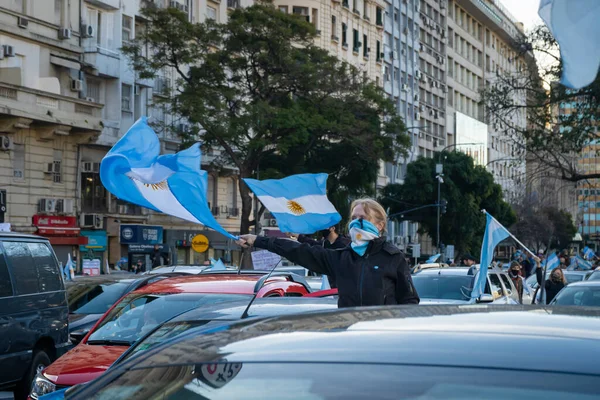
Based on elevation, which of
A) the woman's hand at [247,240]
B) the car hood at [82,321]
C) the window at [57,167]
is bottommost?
the car hood at [82,321]

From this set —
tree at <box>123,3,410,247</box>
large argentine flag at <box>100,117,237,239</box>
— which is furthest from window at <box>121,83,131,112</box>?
large argentine flag at <box>100,117,237,239</box>

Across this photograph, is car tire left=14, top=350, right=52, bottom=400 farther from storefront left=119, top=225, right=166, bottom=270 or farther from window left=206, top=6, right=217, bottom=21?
window left=206, top=6, right=217, bottom=21

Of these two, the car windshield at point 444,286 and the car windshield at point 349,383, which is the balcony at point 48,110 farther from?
the car windshield at point 349,383

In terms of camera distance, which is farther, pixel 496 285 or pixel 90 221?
pixel 90 221

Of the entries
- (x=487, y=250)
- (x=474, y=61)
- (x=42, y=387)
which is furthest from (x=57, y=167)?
(x=474, y=61)

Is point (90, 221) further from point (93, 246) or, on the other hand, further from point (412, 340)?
point (412, 340)

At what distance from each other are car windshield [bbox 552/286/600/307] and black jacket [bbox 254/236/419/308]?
763 cm

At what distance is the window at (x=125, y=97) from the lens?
44875 millimetres

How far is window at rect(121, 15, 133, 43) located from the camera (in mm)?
44844

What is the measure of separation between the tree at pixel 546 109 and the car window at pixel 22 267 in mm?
17331

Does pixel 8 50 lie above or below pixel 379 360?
above

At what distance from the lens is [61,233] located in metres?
40.3

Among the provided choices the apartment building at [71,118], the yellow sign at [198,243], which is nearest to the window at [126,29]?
the apartment building at [71,118]

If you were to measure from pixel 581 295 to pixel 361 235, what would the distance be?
8052mm
